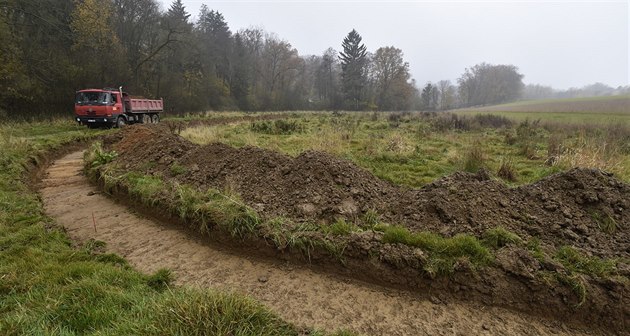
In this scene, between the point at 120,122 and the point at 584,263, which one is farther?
the point at 120,122

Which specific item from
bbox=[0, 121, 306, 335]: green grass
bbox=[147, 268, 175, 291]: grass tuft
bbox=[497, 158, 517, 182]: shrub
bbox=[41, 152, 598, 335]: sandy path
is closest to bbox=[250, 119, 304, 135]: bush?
bbox=[497, 158, 517, 182]: shrub

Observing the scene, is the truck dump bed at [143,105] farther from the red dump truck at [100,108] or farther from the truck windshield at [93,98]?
the truck windshield at [93,98]

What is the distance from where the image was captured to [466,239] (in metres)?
3.85

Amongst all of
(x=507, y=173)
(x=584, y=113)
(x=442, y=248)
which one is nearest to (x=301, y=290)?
(x=442, y=248)

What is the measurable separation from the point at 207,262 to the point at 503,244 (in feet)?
11.8

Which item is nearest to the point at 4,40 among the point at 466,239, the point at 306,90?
the point at 466,239

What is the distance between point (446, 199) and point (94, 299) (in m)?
4.27

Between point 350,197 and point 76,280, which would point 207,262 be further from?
point 350,197

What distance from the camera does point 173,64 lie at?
3531 centimetres

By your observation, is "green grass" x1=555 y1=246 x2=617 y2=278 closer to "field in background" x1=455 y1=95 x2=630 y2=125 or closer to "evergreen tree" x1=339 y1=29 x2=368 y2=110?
"field in background" x1=455 y1=95 x2=630 y2=125

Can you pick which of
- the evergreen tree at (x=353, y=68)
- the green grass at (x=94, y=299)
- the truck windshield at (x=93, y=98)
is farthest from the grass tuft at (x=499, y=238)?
the evergreen tree at (x=353, y=68)

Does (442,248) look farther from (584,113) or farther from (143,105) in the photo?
(584,113)

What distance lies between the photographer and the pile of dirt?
4.15 meters

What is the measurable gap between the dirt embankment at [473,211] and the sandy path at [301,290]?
21 cm
